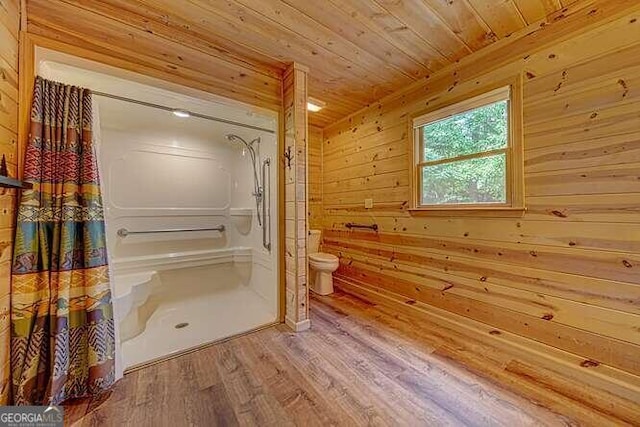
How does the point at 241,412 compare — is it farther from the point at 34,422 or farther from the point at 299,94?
the point at 299,94

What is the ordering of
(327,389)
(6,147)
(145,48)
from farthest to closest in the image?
(145,48), (327,389), (6,147)

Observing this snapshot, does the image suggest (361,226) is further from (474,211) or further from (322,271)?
(474,211)

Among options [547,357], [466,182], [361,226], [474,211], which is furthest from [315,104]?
[547,357]

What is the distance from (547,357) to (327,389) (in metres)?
1.42

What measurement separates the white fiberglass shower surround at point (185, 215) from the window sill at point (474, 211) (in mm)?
1390

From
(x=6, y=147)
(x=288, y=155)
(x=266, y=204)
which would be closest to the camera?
(x=6, y=147)

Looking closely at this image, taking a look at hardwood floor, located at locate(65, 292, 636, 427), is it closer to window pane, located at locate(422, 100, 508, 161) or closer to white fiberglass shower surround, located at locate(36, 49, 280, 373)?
white fiberglass shower surround, located at locate(36, 49, 280, 373)

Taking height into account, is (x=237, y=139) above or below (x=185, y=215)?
above

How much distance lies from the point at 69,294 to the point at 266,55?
6.64ft

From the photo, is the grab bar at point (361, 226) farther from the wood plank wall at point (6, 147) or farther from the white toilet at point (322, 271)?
the wood plank wall at point (6, 147)

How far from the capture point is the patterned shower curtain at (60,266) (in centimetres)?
122

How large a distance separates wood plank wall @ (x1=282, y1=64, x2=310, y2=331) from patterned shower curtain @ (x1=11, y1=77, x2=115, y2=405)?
121 centimetres

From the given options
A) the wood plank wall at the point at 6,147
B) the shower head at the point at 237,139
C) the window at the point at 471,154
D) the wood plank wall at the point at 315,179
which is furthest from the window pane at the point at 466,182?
the wood plank wall at the point at 6,147

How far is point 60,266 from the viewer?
1.30m
